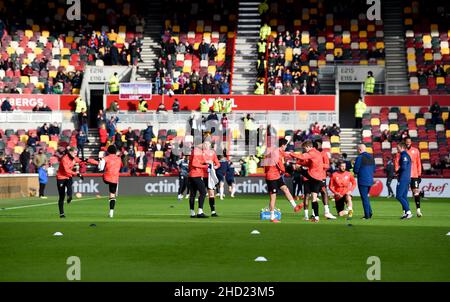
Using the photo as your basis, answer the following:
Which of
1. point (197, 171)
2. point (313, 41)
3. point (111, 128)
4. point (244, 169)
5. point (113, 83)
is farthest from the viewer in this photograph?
point (313, 41)

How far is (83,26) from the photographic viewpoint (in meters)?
65.6

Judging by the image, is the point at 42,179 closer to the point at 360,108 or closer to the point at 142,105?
the point at 142,105

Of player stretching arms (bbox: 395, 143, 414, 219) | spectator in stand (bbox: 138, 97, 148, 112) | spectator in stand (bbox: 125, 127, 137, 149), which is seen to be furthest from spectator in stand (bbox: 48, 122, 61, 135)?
player stretching arms (bbox: 395, 143, 414, 219)

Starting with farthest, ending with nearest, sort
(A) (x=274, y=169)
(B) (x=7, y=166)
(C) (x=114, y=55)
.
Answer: (C) (x=114, y=55) < (B) (x=7, y=166) < (A) (x=274, y=169)

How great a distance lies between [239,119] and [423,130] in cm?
1043

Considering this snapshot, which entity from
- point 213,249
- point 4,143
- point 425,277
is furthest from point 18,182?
point 425,277

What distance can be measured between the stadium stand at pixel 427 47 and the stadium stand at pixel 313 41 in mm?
1930

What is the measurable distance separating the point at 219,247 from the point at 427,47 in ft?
146

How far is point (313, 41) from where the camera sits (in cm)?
6297

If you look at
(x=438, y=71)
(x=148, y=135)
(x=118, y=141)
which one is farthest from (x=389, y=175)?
(x=118, y=141)

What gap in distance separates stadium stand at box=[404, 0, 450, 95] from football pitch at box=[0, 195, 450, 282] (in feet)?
95.3

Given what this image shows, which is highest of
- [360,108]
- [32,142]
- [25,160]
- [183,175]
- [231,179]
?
[360,108]

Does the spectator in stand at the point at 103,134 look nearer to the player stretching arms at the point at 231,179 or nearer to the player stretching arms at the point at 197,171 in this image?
the player stretching arms at the point at 231,179

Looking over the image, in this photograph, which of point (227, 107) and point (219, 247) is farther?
point (227, 107)
